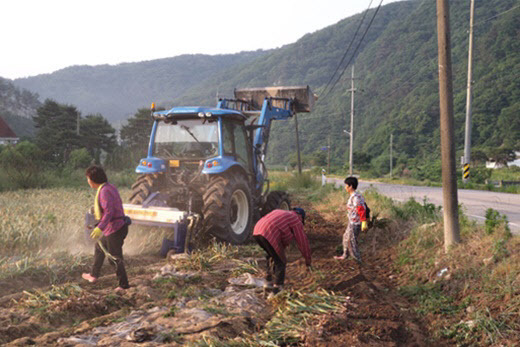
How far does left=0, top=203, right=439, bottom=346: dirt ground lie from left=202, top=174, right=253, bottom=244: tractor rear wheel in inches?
36.7

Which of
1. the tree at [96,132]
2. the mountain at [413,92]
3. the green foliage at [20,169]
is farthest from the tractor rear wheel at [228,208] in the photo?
the tree at [96,132]

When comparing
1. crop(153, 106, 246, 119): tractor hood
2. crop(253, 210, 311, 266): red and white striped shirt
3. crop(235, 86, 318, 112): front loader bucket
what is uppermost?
crop(235, 86, 318, 112): front loader bucket

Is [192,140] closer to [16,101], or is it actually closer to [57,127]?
[57,127]

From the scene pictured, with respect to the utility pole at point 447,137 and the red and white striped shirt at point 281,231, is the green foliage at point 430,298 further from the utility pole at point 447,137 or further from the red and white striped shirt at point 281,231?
the red and white striped shirt at point 281,231

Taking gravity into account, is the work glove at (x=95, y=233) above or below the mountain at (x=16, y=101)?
below

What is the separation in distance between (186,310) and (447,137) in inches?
177

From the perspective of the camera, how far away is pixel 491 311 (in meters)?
4.55

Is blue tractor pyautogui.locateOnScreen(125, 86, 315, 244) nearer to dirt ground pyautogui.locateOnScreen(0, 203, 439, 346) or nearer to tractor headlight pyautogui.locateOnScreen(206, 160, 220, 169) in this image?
tractor headlight pyautogui.locateOnScreen(206, 160, 220, 169)

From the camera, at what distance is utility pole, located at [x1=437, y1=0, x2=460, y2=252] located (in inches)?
253

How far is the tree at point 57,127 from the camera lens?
47.8 m

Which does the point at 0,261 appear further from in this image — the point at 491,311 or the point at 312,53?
the point at 312,53

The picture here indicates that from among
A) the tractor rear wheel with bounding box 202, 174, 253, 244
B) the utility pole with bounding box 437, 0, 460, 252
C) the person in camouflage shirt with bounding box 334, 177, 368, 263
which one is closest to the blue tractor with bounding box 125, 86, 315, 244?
the tractor rear wheel with bounding box 202, 174, 253, 244

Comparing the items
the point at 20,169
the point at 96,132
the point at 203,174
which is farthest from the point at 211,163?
the point at 96,132

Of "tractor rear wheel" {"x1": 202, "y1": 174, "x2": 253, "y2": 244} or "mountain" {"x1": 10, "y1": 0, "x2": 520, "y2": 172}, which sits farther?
"mountain" {"x1": 10, "y1": 0, "x2": 520, "y2": 172}
